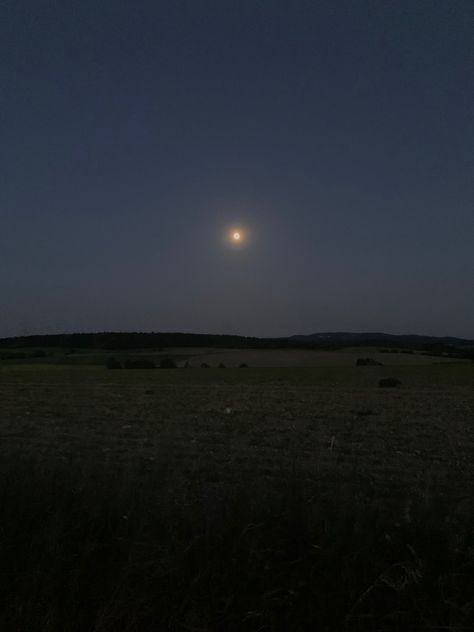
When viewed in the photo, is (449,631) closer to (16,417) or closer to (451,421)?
(451,421)

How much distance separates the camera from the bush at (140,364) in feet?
251

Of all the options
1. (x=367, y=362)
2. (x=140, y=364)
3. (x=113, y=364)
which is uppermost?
(x=113, y=364)

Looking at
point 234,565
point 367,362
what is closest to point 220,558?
point 234,565

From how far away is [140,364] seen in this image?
7781 centimetres

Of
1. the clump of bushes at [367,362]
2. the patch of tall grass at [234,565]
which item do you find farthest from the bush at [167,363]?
the patch of tall grass at [234,565]

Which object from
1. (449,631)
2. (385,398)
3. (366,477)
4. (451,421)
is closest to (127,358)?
(385,398)

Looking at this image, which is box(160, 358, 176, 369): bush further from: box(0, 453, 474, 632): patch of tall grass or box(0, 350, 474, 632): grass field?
box(0, 453, 474, 632): patch of tall grass

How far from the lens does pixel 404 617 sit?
8.73 feet

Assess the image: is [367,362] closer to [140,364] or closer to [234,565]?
[140,364]

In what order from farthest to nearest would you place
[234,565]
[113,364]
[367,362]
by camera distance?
[113,364]
[367,362]
[234,565]

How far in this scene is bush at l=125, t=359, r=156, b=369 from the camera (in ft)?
251

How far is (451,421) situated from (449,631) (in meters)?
15.6

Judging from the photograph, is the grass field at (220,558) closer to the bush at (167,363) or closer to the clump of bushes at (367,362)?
the clump of bushes at (367,362)

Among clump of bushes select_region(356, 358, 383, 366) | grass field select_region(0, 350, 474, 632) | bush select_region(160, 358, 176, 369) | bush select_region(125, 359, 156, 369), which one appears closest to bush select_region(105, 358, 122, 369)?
bush select_region(125, 359, 156, 369)
